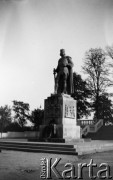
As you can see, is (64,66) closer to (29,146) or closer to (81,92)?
(29,146)

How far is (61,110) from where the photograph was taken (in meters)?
13.8

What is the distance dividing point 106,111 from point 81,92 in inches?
411

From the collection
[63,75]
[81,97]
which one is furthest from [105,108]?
[63,75]

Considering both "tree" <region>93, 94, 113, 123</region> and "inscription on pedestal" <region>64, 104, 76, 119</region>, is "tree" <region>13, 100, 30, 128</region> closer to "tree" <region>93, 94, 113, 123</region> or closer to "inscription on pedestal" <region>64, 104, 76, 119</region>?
"tree" <region>93, 94, 113, 123</region>

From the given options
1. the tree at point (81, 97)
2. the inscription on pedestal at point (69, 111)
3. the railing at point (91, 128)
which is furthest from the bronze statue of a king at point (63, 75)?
the tree at point (81, 97)

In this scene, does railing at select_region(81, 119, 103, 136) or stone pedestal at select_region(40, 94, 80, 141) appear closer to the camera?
stone pedestal at select_region(40, 94, 80, 141)

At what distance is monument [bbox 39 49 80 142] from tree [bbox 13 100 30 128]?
38565 mm

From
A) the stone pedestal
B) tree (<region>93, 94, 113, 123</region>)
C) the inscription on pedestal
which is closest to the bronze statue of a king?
the stone pedestal

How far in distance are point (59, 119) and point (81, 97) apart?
24859 mm

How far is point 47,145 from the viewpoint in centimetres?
1084

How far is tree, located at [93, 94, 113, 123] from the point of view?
1390 inches

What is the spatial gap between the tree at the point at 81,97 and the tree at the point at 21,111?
58.6ft

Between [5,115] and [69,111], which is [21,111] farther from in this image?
[69,111]

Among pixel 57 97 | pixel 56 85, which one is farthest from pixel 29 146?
pixel 56 85
